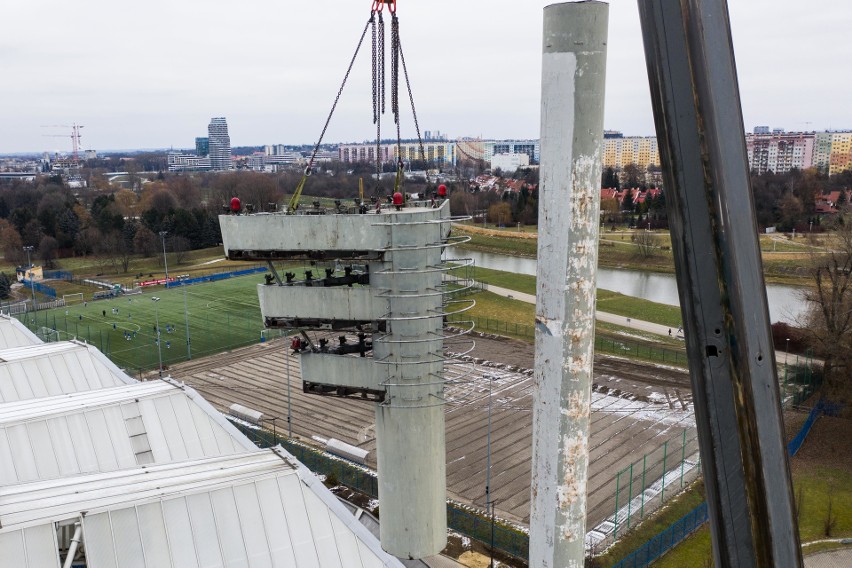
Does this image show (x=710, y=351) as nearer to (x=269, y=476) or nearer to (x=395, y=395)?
(x=395, y=395)

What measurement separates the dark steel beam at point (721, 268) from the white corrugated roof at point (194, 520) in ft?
36.4

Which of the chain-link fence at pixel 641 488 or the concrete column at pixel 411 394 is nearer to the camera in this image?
the concrete column at pixel 411 394

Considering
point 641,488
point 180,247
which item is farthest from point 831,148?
point 641,488

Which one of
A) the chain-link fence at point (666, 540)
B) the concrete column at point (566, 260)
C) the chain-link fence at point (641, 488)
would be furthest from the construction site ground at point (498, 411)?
the concrete column at point (566, 260)

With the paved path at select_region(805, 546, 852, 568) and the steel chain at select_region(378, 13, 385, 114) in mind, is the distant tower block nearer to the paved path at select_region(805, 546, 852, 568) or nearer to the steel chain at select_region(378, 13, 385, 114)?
the steel chain at select_region(378, 13, 385, 114)

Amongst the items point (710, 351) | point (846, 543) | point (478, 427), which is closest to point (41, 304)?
point (478, 427)

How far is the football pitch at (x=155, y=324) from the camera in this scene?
4257cm

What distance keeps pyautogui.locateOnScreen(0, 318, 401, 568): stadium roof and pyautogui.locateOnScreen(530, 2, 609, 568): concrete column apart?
655 centimetres

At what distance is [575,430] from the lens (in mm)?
7023

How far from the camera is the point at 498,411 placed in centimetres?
3103

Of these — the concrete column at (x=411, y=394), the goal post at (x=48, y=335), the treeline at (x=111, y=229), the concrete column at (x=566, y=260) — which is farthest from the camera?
the treeline at (x=111, y=229)

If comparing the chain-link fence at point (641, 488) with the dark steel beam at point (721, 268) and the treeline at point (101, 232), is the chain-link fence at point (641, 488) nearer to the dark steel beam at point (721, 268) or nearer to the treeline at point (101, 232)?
the dark steel beam at point (721, 268)

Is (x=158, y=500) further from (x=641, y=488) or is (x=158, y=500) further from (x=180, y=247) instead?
(x=180, y=247)

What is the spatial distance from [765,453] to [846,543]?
69.7 ft
